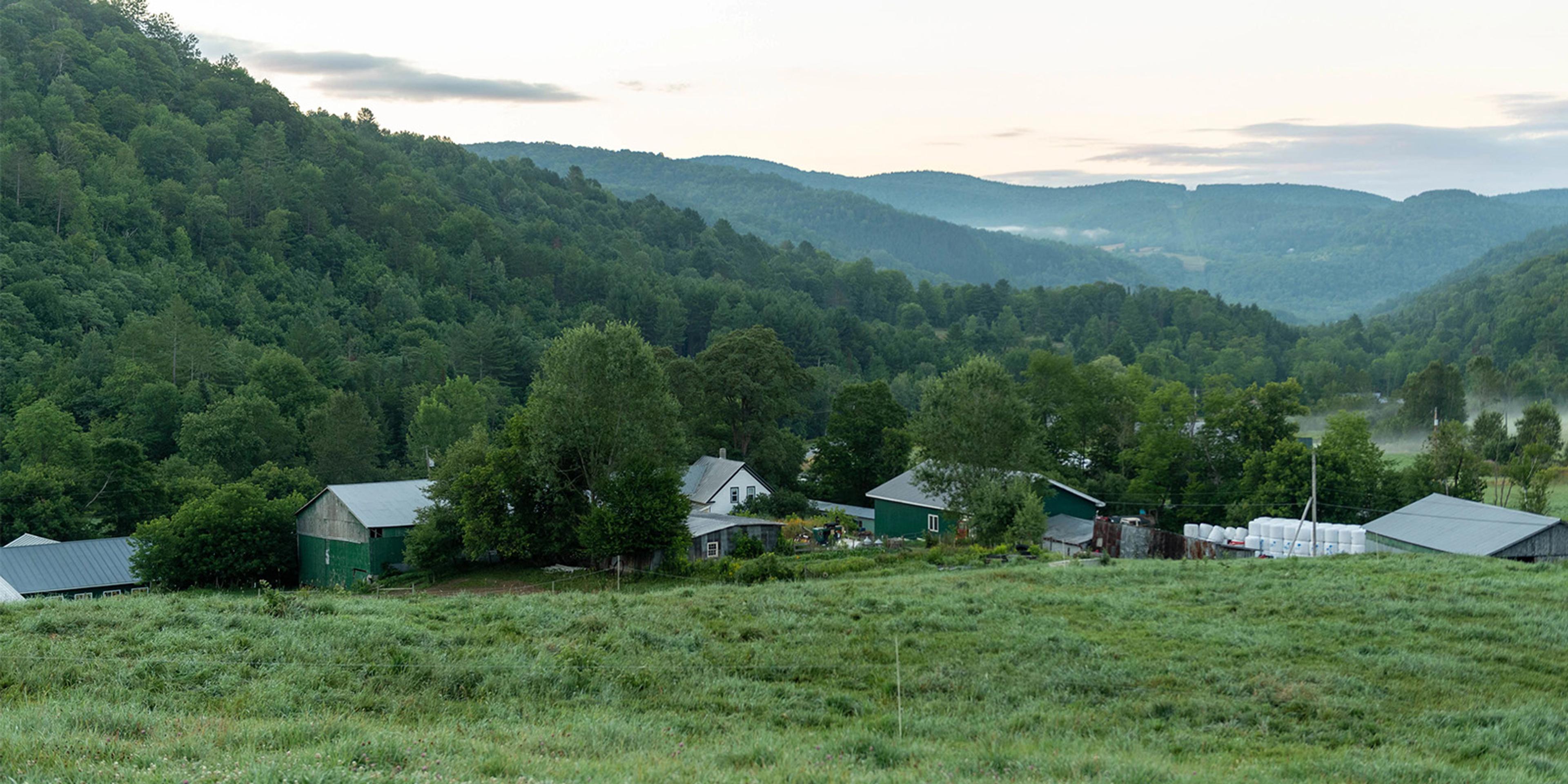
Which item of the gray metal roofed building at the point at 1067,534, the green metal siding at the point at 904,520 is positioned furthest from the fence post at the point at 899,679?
the green metal siding at the point at 904,520

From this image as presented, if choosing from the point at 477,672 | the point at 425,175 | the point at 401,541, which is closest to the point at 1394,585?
the point at 477,672

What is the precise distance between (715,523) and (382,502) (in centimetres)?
1340

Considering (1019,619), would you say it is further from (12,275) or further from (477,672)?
(12,275)

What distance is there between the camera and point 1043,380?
7025 centimetres

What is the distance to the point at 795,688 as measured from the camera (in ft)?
50.9

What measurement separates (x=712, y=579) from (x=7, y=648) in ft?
67.2

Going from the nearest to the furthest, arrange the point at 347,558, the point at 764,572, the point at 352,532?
the point at 764,572 < the point at 352,532 < the point at 347,558

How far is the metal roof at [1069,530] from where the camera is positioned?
45.0 metres

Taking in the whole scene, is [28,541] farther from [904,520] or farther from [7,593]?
[904,520]

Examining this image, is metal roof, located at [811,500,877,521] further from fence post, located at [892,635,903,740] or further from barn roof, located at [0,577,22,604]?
fence post, located at [892,635,903,740]

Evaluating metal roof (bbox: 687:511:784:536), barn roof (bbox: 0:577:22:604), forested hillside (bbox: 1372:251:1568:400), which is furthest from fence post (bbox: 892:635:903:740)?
forested hillside (bbox: 1372:251:1568:400)

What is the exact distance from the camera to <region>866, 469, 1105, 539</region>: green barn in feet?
165

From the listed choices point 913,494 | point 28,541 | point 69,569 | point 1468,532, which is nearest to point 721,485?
point 913,494

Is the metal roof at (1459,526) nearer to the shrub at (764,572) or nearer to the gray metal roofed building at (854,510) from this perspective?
the shrub at (764,572)
